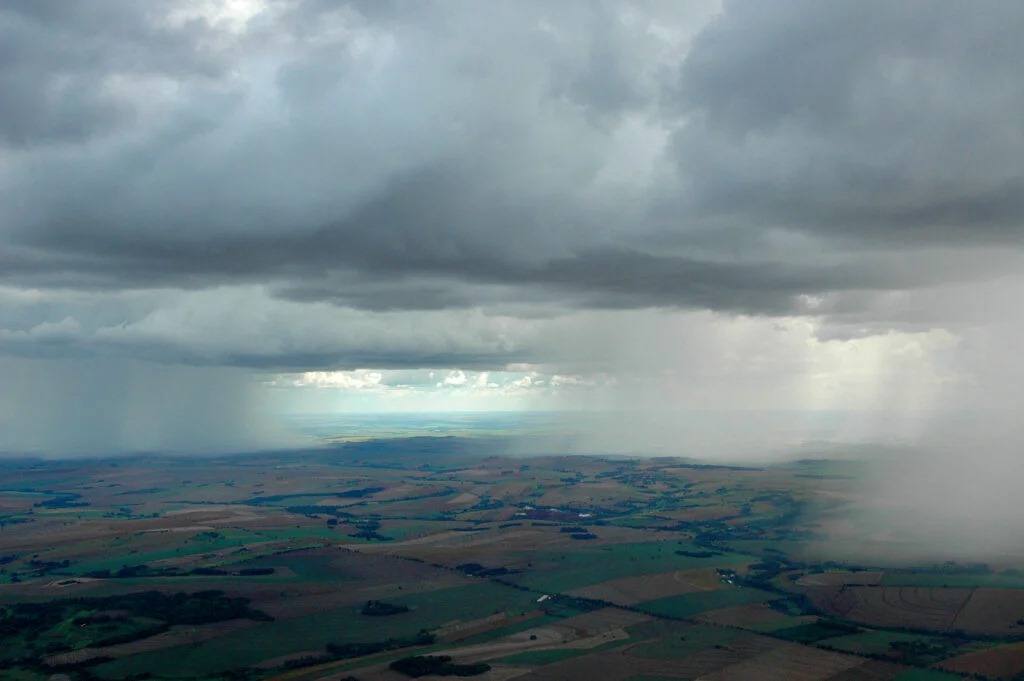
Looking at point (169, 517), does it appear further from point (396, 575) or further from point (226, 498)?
point (396, 575)

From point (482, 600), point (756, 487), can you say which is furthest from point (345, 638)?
point (756, 487)

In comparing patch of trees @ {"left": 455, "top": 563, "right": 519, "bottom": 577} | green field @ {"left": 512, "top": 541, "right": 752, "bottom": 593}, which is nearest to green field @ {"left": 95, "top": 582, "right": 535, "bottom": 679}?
green field @ {"left": 512, "top": 541, "right": 752, "bottom": 593}

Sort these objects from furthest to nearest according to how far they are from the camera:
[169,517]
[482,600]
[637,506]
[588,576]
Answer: [637,506] → [169,517] → [588,576] → [482,600]

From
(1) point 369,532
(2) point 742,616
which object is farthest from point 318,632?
(1) point 369,532

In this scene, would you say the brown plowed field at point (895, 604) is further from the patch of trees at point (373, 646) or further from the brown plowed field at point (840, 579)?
the patch of trees at point (373, 646)

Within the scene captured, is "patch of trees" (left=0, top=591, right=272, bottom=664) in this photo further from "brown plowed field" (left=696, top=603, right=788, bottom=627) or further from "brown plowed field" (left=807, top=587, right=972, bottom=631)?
"brown plowed field" (left=807, top=587, right=972, bottom=631)

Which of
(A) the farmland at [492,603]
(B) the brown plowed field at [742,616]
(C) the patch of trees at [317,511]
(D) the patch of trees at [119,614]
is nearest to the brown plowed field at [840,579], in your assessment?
(A) the farmland at [492,603]
